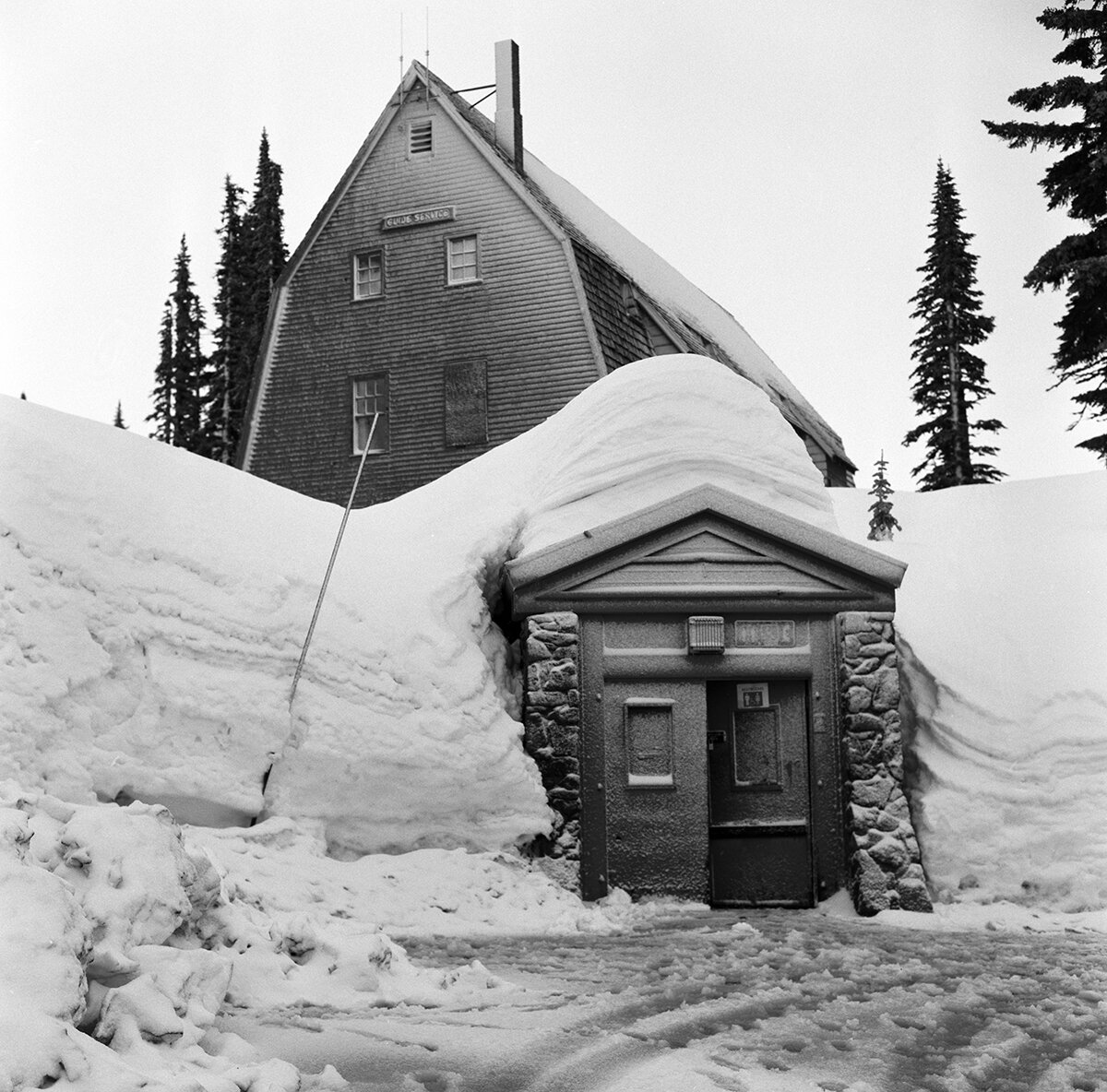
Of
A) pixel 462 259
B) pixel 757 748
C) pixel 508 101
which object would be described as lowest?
pixel 757 748

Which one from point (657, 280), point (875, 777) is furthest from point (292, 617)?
point (657, 280)

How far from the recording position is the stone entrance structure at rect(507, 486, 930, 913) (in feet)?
34.8

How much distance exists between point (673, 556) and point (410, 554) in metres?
2.29

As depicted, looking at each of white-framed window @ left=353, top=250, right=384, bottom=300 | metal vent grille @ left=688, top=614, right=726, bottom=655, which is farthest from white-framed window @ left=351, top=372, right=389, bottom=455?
metal vent grille @ left=688, top=614, right=726, bottom=655

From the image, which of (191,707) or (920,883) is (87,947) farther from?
(920,883)

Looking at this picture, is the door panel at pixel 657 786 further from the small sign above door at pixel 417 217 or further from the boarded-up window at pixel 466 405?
the small sign above door at pixel 417 217

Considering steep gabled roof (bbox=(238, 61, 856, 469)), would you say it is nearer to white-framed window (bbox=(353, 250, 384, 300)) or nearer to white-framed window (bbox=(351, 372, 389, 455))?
white-framed window (bbox=(353, 250, 384, 300))

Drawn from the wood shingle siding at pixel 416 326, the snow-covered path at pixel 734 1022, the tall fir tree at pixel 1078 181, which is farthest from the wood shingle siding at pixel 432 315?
the snow-covered path at pixel 734 1022

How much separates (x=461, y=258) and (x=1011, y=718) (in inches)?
462

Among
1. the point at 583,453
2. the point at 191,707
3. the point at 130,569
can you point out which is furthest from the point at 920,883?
the point at 130,569

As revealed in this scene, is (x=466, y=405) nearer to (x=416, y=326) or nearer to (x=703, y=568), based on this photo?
(x=416, y=326)

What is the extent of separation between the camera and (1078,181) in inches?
682

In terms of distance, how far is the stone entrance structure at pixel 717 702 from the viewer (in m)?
10.6

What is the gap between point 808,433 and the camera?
24.5 m
